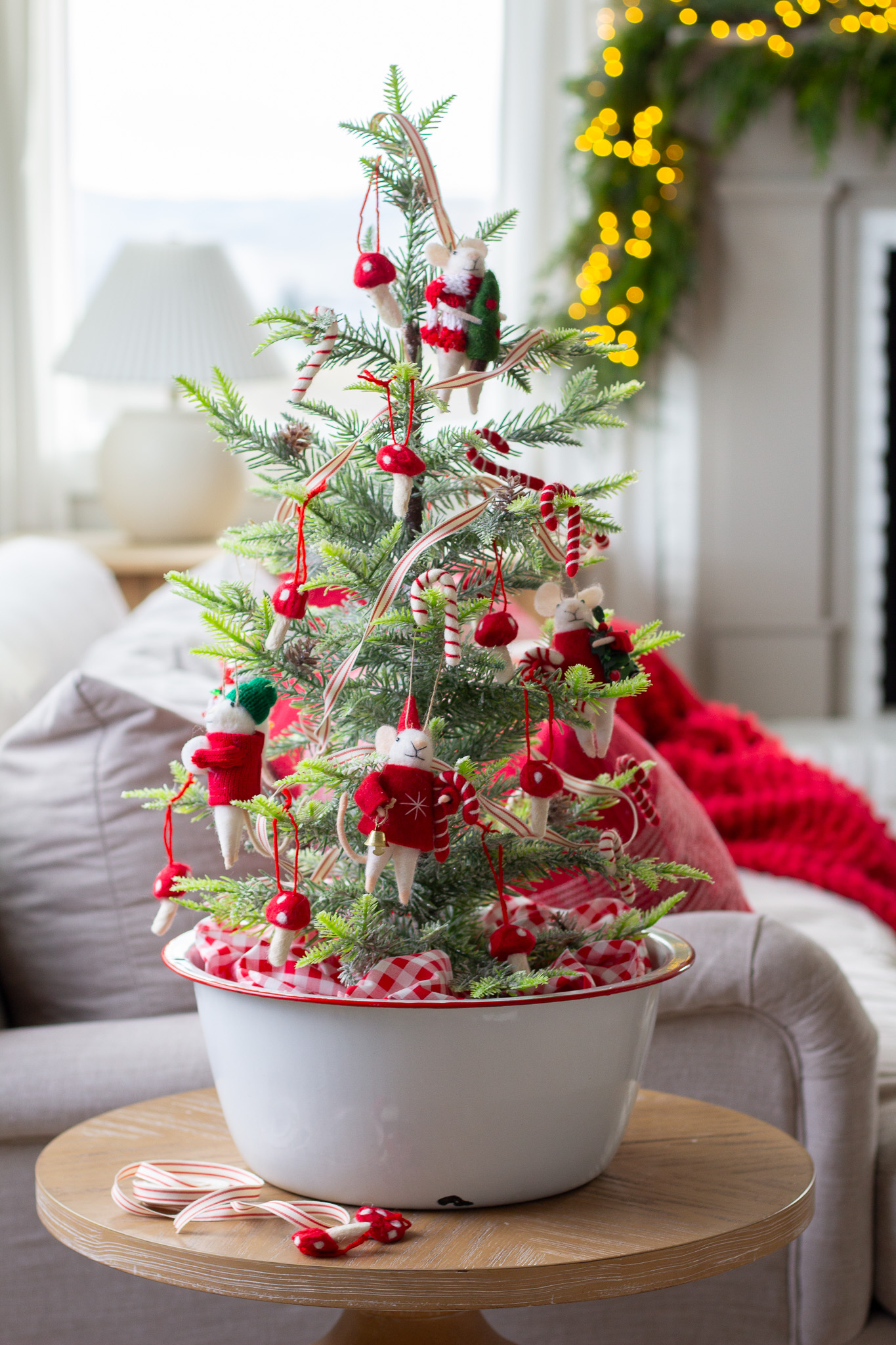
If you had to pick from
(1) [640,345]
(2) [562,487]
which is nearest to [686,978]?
(2) [562,487]

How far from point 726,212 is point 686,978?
292 cm

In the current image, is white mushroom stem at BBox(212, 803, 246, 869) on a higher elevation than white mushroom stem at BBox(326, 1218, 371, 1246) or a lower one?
higher

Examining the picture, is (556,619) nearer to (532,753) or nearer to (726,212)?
(532,753)

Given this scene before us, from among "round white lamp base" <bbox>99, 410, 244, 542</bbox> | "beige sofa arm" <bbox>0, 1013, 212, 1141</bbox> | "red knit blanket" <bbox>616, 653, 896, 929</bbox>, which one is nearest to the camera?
"beige sofa arm" <bbox>0, 1013, 212, 1141</bbox>

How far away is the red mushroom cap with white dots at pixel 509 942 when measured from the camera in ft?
2.15

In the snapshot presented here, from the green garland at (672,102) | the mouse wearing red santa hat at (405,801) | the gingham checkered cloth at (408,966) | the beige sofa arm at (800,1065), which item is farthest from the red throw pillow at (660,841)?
the green garland at (672,102)

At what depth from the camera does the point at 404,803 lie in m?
0.61

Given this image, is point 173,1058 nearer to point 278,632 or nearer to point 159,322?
point 278,632

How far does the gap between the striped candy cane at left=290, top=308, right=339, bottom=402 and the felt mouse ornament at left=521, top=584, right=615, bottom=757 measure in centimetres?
18

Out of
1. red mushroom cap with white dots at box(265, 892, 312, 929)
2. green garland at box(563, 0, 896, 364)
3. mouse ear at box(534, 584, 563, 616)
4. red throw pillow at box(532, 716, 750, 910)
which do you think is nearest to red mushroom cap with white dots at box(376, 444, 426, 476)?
mouse ear at box(534, 584, 563, 616)

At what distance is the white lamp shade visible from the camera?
99.3 inches

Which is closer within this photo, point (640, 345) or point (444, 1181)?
point (444, 1181)

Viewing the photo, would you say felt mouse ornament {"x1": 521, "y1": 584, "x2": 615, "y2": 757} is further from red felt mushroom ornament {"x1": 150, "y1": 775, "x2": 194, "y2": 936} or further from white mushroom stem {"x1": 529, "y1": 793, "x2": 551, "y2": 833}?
red felt mushroom ornament {"x1": 150, "y1": 775, "x2": 194, "y2": 936}

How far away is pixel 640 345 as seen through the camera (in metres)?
3.26
